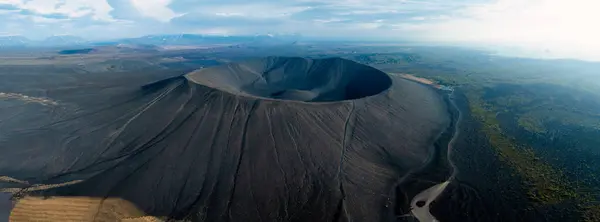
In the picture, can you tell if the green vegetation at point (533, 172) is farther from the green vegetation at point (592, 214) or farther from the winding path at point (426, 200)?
the winding path at point (426, 200)

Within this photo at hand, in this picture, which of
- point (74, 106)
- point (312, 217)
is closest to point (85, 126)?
point (74, 106)

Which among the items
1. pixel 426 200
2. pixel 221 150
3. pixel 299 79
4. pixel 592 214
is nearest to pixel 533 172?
pixel 592 214

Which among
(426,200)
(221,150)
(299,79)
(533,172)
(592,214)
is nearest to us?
(592,214)

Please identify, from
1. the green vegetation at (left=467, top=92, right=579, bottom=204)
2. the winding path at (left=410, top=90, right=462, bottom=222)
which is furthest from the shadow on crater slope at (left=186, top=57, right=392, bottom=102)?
the winding path at (left=410, top=90, right=462, bottom=222)

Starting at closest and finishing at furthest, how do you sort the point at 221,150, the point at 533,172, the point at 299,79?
1. the point at 533,172
2. the point at 221,150
3. the point at 299,79

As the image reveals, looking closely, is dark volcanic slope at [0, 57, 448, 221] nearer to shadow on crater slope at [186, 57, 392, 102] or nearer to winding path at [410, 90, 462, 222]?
winding path at [410, 90, 462, 222]

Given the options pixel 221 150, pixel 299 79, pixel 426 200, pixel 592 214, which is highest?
pixel 299 79

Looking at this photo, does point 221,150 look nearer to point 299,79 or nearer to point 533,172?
point 533,172

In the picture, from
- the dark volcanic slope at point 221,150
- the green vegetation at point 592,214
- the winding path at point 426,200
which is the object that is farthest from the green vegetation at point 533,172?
the dark volcanic slope at point 221,150

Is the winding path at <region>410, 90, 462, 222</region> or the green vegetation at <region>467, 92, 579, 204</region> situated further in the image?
the green vegetation at <region>467, 92, 579, 204</region>

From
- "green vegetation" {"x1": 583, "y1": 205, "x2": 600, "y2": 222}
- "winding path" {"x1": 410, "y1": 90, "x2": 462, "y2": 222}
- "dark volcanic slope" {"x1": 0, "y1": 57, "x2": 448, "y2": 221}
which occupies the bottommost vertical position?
"green vegetation" {"x1": 583, "y1": 205, "x2": 600, "y2": 222}
